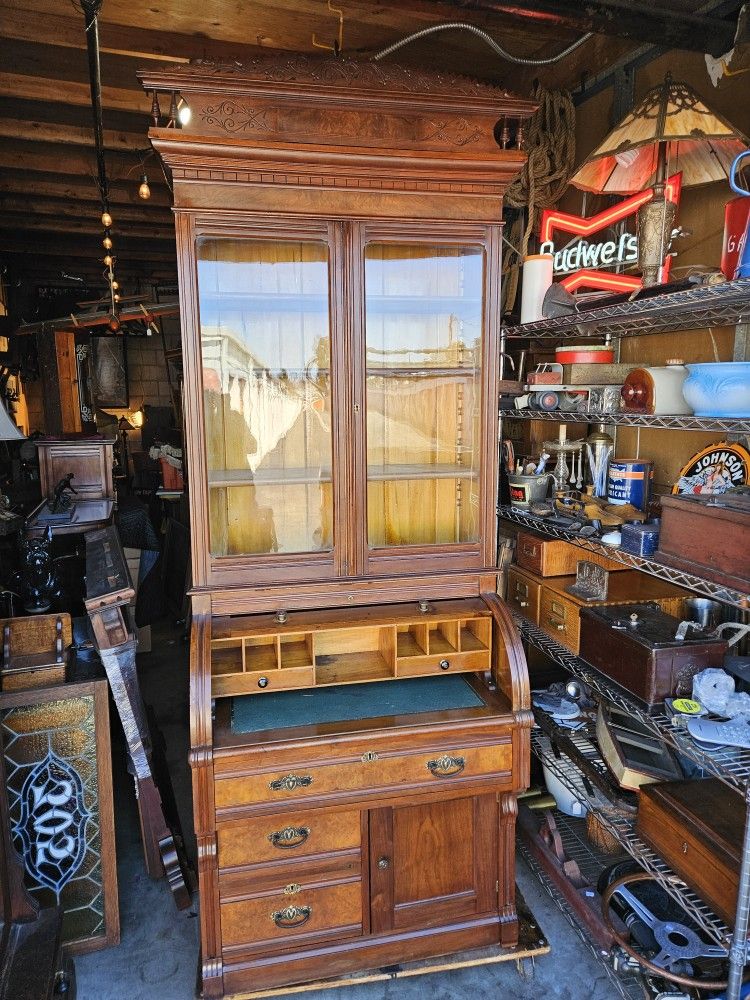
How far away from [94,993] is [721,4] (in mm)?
3563

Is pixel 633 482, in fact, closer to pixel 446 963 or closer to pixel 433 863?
pixel 433 863

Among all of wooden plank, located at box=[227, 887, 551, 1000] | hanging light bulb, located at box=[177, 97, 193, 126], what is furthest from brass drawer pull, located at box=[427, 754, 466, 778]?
hanging light bulb, located at box=[177, 97, 193, 126]

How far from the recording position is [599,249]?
2344 mm

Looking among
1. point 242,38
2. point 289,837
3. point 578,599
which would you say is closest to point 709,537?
point 578,599

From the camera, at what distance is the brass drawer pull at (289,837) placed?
1.93 meters

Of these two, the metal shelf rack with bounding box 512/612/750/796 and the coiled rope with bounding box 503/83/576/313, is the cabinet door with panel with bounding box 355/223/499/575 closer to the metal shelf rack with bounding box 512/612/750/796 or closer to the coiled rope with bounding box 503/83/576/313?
the metal shelf rack with bounding box 512/612/750/796

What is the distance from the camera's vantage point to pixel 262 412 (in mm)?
2137

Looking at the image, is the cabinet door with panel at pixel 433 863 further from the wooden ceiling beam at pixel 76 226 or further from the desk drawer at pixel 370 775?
the wooden ceiling beam at pixel 76 226

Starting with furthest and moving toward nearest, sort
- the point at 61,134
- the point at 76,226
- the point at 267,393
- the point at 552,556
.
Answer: the point at 76,226 → the point at 61,134 → the point at 552,556 → the point at 267,393

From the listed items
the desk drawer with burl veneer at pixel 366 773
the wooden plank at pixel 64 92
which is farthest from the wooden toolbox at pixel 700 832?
the wooden plank at pixel 64 92

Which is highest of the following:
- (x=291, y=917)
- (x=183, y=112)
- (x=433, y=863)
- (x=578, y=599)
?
(x=183, y=112)

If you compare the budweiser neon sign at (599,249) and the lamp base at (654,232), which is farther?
the budweiser neon sign at (599,249)

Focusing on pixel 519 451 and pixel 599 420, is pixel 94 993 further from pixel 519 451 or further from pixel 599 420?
pixel 519 451

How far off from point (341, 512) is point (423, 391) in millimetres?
530
